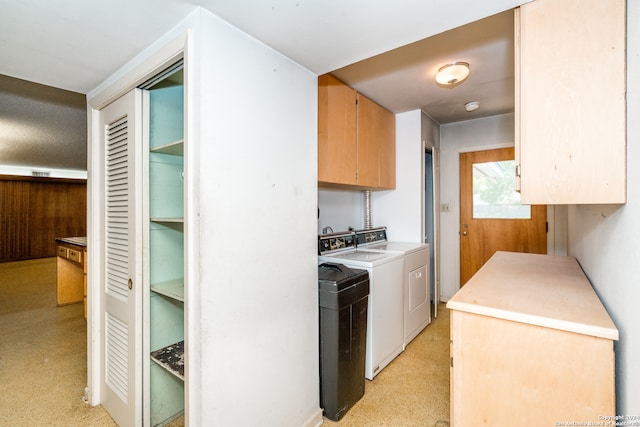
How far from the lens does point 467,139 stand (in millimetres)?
3746

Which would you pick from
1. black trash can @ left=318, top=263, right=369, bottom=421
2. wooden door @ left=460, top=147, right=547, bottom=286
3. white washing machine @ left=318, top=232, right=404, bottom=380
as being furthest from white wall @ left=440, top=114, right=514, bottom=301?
black trash can @ left=318, top=263, right=369, bottom=421

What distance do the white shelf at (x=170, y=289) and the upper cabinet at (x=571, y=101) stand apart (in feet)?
5.47

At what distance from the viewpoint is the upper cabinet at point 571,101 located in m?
1.00

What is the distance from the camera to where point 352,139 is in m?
2.58

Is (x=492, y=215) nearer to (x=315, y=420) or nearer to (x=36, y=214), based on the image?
(x=315, y=420)

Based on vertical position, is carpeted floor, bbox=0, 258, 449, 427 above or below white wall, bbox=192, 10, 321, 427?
below

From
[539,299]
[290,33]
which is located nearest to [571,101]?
[539,299]

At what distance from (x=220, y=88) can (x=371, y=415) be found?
2065mm

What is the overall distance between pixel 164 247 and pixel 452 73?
2340mm

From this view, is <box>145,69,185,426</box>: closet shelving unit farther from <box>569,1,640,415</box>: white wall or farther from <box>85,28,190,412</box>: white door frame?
<box>569,1,640,415</box>: white wall

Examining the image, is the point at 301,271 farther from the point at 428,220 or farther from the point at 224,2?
the point at 428,220

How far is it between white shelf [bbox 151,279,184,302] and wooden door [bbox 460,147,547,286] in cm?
343

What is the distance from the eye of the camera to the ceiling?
1.18 metres

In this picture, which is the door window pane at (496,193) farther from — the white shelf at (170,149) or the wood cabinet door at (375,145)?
the white shelf at (170,149)
